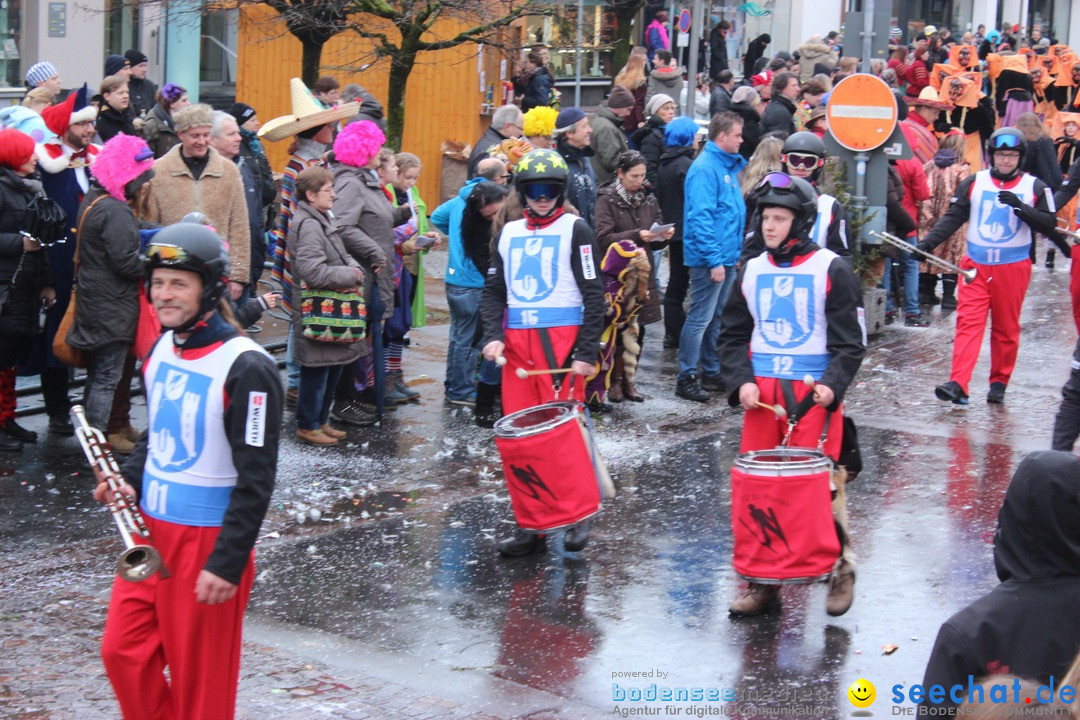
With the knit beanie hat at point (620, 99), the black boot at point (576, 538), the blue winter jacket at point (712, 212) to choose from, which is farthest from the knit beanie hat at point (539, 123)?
the black boot at point (576, 538)

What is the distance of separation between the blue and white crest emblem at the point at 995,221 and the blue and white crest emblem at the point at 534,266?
4633mm

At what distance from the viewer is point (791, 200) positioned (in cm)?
648

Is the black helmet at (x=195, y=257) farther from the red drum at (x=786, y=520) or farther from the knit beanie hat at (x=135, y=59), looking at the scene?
the knit beanie hat at (x=135, y=59)

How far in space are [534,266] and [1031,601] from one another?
4547mm

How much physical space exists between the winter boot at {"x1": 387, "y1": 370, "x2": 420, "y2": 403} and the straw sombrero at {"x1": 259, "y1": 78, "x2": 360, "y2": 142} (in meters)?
2.09

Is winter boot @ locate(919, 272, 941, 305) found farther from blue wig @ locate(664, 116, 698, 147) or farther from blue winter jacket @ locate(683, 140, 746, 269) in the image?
blue winter jacket @ locate(683, 140, 746, 269)

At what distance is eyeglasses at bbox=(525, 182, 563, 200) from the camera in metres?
7.50

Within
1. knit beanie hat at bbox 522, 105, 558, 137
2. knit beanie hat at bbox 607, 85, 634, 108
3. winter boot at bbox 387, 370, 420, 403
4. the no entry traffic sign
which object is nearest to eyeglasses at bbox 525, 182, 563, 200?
winter boot at bbox 387, 370, 420, 403

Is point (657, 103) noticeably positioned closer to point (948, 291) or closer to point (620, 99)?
point (620, 99)

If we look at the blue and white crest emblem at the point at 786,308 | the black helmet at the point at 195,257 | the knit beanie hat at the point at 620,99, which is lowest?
the blue and white crest emblem at the point at 786,308

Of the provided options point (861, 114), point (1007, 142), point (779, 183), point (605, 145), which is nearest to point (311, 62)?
point (605, 145)

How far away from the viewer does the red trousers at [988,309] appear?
10.9m

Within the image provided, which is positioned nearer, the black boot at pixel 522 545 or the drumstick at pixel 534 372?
the black boot at pixel 522 545

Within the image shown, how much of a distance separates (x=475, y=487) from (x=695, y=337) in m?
3.07
